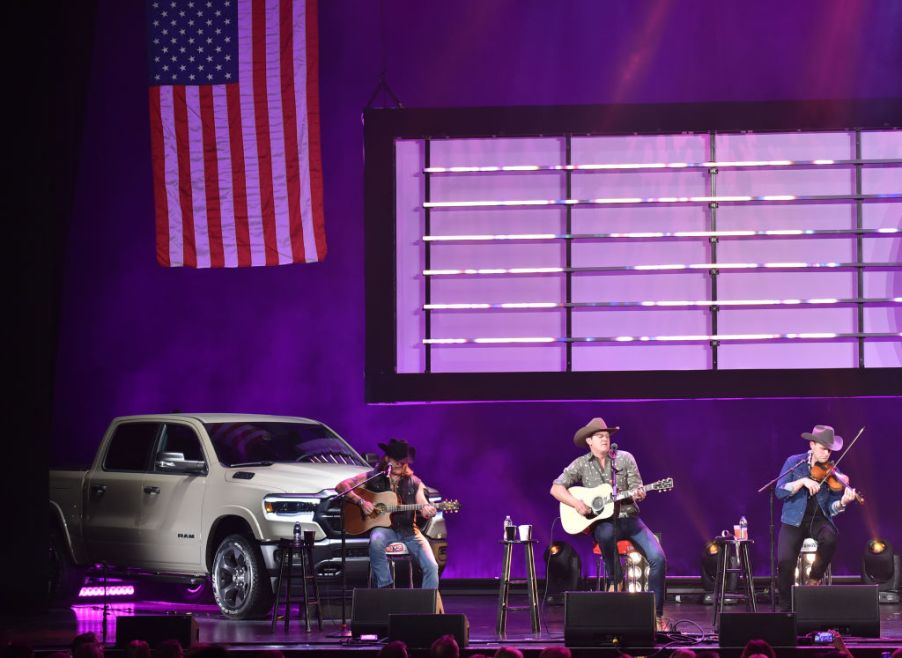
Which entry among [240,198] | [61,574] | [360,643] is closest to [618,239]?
[240,198]

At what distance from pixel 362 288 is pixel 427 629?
6.49 meters

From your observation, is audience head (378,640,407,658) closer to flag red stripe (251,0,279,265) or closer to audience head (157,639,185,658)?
audience head (157,639,185,658)

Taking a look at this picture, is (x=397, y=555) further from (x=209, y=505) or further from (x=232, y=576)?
(x=209, y=505)

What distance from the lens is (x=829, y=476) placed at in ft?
40.1

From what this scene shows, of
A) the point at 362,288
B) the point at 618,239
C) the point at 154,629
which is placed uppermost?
the point at 618,239

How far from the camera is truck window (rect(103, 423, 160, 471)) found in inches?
526

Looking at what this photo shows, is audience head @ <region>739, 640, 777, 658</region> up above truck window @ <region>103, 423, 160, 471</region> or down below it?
below

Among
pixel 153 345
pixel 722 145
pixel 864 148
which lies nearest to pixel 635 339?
pixel 722 145

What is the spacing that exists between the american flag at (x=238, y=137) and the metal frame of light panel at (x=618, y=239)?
2.61 feet

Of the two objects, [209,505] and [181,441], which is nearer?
[209,505]

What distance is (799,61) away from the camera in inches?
574

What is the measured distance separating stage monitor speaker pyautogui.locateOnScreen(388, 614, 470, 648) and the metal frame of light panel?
5.59 m

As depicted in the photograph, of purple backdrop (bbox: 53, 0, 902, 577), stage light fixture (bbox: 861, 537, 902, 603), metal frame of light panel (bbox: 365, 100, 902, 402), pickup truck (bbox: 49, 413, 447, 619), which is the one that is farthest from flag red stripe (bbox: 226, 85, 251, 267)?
stage light fixture (bbox: 861, 537, 902, 603)

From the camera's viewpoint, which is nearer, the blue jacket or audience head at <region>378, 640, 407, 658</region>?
audience head at <region>378, 640, 407, 658</region>
